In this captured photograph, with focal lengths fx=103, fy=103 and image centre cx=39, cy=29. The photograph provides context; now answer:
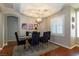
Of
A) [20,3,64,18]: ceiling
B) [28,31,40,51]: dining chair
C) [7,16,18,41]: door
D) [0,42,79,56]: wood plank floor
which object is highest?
[20,3,64,18]: ceiling

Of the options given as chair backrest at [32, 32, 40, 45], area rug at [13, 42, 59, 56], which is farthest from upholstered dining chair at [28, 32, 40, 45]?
area rug at [13, 42, 59, 56]

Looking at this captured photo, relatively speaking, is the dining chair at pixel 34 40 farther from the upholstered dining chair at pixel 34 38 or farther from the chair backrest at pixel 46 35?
the chair backrest at pixel 46 35

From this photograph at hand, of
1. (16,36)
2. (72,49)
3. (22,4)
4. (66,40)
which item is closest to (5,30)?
(16,36)

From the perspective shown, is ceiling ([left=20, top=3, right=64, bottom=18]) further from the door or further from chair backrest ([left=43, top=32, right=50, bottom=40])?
chair backrest ([left=43, top=32, right=50, bottom=40])

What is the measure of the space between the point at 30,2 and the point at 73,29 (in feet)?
3.07

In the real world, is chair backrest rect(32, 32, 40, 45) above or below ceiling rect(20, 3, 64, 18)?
below

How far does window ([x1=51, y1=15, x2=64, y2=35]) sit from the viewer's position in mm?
1951

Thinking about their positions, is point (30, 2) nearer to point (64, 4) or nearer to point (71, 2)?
point (64, 4)

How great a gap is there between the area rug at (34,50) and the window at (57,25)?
0.27 metres

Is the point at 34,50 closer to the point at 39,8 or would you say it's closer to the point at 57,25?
the point at 57,25

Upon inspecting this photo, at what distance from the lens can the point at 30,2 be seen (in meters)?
1.90

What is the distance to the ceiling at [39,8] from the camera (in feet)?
6.24

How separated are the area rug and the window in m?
0.27

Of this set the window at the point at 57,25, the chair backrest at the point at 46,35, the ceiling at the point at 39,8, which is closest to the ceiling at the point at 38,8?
the ceiling at the point at 39,8
